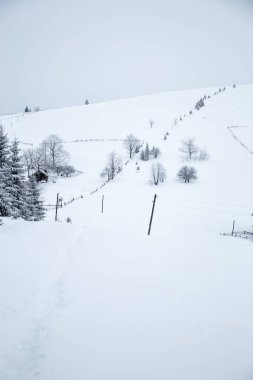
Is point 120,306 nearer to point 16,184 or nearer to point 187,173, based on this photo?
point 16,184

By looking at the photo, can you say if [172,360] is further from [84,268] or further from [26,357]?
[84,268]

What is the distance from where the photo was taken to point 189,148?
51.8m

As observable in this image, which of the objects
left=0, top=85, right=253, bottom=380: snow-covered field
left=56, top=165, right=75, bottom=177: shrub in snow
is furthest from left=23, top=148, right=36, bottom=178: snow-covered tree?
left=0, top=85, right=253, bottom=380: snow-covered field

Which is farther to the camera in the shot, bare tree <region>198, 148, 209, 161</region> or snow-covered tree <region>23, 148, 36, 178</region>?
snow-covered tree <region>23, 148, 36, 178</region>

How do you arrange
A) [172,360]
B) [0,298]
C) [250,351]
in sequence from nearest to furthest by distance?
[172,360]
[250,351]
[0,298]

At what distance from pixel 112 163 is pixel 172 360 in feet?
144

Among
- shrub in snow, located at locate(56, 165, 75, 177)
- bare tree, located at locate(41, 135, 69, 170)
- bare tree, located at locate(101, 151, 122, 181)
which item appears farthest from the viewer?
bare tree, located at locate(41, 135, 69, 170)

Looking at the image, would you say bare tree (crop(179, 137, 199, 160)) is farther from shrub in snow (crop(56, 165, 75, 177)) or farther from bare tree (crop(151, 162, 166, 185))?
shrub in snow (crop(56, 165, 75, 177))

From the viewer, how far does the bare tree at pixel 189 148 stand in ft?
169

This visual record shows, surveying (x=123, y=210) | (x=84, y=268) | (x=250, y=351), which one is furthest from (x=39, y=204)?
(x=250, y=351)

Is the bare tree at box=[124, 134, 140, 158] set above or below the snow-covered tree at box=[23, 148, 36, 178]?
above

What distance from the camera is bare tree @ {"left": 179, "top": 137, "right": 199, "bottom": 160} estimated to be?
51588 millimetres

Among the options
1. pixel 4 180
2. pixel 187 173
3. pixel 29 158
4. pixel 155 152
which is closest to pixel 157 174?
pixel 187 173

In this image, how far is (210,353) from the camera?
248 inches
